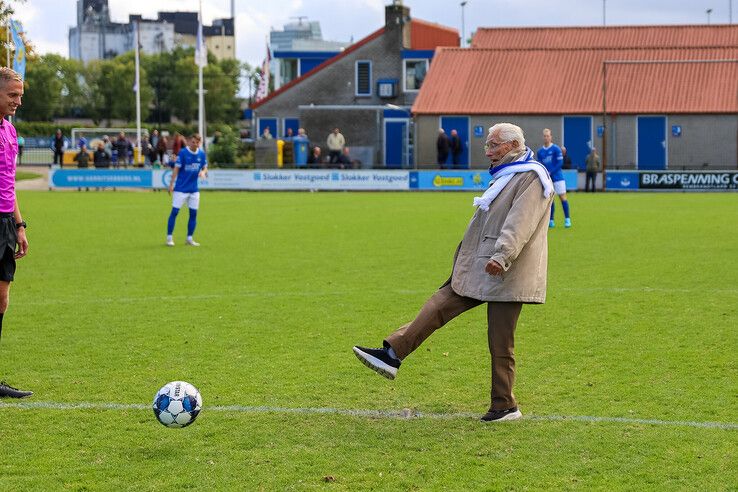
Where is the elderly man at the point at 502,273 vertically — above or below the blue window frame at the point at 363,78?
below

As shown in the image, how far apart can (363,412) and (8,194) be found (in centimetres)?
289

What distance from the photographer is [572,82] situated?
48562 millimetres

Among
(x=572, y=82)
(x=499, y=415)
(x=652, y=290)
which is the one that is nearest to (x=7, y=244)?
(x=499, y=415)

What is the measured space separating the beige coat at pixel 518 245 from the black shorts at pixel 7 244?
3112 mm

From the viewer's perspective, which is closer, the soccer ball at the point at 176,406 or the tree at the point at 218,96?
the soccer ball at the point at 176,406

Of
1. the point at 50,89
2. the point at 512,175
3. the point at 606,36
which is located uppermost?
the point at 50,89

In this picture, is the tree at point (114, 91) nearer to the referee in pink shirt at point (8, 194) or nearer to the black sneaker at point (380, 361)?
the referee in pink shirt at point (8, 194)

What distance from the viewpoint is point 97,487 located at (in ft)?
19.5

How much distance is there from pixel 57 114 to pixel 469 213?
10315 centimetres

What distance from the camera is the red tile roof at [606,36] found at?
182 ft

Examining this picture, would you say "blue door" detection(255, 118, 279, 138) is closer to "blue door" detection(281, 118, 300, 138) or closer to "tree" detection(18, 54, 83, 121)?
"blue door" detection(281, 118, 300, 138)

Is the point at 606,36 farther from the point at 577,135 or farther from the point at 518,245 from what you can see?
the point at 518,245

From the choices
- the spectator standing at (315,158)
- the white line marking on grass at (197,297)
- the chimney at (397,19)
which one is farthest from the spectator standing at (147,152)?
the white line marking on grass at (197,297)

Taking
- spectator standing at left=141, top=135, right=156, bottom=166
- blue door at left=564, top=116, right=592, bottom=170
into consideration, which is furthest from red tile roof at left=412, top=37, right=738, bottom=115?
spectator standing at left=141, top=135, right=156, bottom=166
